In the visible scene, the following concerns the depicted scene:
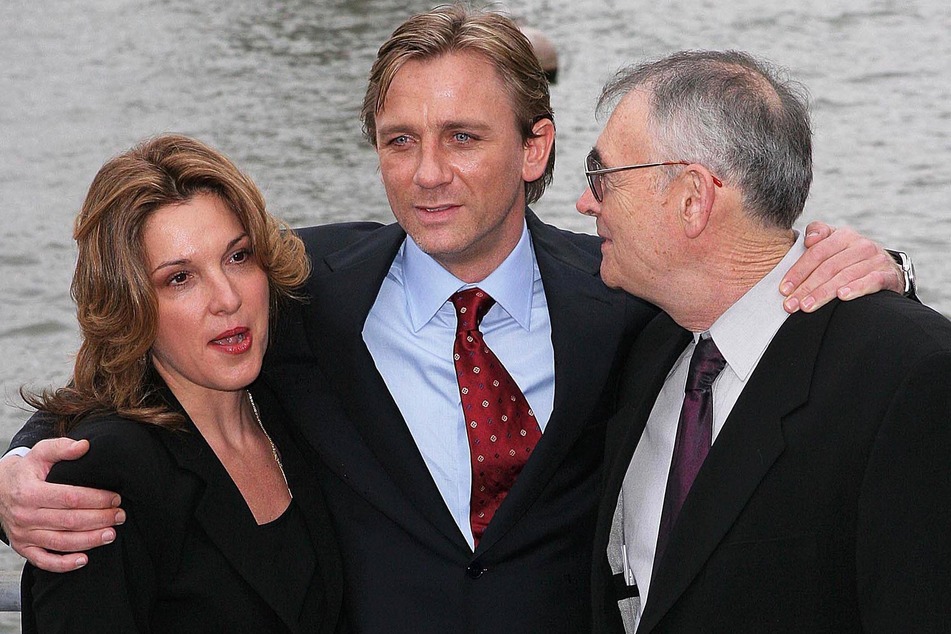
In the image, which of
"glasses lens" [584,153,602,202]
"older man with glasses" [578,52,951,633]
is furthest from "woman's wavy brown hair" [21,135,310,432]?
"older man with glasses" [578,52,951,633]

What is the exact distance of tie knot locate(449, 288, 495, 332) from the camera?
11.6 ft

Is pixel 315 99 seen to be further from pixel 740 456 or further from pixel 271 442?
pixel 740 456

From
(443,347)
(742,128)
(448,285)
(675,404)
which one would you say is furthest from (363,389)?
(742,128)

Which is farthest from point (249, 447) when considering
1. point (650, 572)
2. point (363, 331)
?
point (650, 572)

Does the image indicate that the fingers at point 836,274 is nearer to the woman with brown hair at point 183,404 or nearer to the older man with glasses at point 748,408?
the older man with glasses at point 748,408

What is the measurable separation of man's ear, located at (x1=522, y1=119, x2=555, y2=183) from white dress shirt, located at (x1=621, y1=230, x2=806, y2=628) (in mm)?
774

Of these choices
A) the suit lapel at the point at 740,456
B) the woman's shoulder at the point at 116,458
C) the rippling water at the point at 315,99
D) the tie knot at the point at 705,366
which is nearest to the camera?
the suit lapel at the point at 740,456

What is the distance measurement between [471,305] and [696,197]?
2.70ft

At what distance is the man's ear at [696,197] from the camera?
2918 mm

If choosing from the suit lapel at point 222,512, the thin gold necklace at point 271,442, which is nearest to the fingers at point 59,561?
the suit lapel at point 222,512

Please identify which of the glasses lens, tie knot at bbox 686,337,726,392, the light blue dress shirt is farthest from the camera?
the light blue dress shirt

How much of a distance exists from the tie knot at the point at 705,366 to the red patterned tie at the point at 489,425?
531mm

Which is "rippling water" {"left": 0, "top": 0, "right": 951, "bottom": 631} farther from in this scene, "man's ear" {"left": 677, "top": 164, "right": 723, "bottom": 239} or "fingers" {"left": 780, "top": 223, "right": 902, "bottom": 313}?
"fingers" {"left": 780, "top": 223, "right": 902, "bottom": 313}

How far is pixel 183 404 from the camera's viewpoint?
10.7 feet
